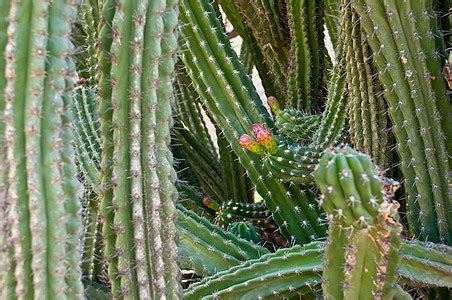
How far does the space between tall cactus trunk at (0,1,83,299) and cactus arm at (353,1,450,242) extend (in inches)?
36.6

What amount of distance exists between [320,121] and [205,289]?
31.0 inches

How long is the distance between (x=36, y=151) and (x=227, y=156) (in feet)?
6.18

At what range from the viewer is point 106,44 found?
1445 mm

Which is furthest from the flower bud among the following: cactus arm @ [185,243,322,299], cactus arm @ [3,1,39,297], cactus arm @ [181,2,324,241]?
cactus arm @ [3,1,39,297]

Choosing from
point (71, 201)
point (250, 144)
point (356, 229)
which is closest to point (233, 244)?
point (250, 144)

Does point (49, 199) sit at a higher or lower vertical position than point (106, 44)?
lower

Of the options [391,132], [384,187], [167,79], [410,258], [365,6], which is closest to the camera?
[384,187]

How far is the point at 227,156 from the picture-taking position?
120 inches

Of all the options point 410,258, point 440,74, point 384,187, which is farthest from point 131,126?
point 440,74

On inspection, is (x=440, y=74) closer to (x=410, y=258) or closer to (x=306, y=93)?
(x=410, y=258)

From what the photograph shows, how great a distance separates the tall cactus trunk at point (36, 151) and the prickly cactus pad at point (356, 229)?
0.48 meters

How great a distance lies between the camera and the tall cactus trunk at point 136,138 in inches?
55.7

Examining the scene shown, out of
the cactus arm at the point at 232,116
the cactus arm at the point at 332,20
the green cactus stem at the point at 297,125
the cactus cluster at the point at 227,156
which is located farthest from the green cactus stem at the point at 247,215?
the cactus arm at the point at 332,20

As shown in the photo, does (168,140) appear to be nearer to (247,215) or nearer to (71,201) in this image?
(71,201)
